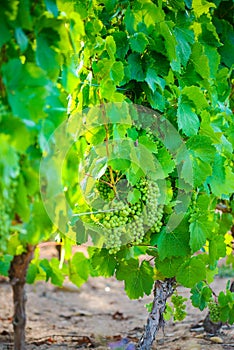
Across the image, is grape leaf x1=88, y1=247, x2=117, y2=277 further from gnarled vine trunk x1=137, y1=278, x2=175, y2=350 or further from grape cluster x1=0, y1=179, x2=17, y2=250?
grape cluster x1=0, y1=179, x2=17, y2=250

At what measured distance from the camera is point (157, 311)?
225 cm

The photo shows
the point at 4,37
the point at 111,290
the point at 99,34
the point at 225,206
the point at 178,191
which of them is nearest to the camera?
the point at 4,37

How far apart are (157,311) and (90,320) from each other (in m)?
1.67

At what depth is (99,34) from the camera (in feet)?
6.55

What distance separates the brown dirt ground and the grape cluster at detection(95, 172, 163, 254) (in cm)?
112

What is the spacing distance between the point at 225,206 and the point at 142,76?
44.1 inches

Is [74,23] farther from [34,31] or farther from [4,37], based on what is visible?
[4,37]

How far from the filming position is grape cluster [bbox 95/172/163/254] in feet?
6.10

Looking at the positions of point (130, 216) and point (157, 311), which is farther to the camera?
point (157, 311)

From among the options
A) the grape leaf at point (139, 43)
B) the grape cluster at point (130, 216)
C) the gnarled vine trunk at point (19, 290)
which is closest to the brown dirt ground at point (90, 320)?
the gnarled vine trunk at point (19, 290)

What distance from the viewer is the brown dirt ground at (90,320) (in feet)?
9.90

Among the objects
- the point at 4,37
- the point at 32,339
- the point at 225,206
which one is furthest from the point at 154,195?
the point at 32,339

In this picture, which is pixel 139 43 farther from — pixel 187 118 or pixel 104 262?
pixel 104 262

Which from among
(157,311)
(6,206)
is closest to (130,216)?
(157,311)
